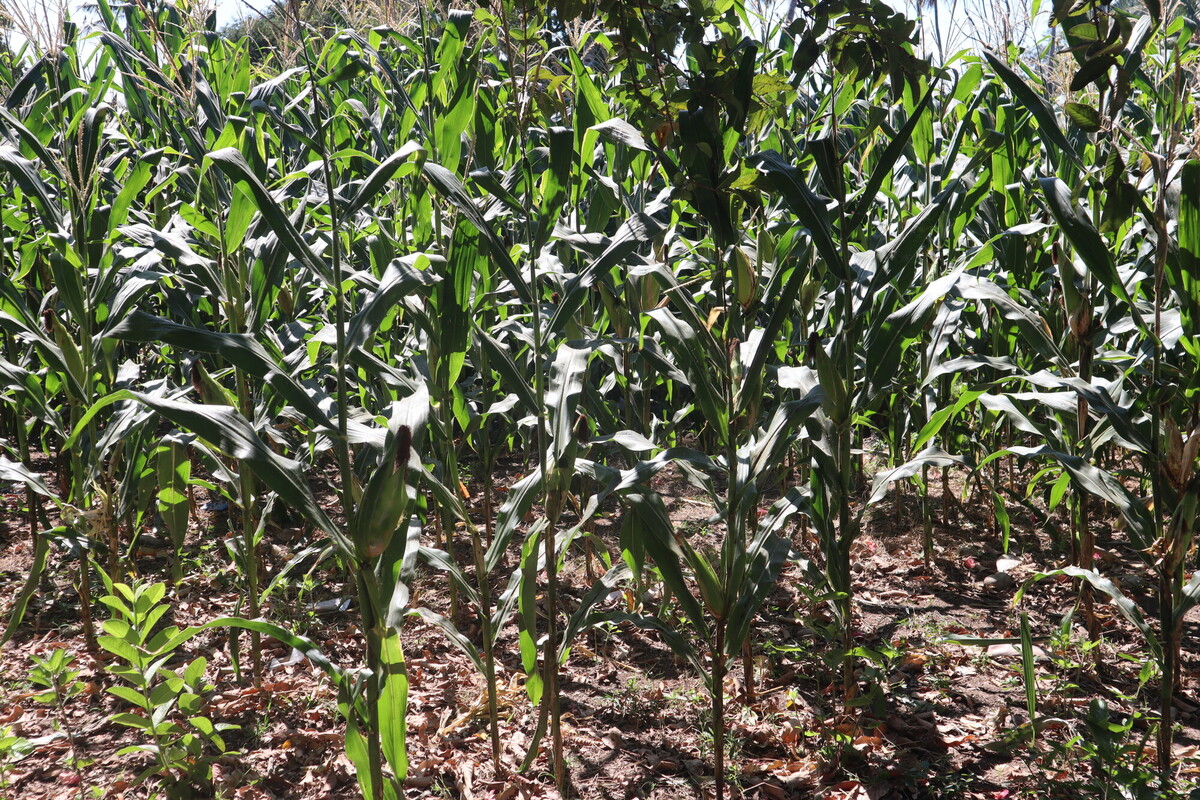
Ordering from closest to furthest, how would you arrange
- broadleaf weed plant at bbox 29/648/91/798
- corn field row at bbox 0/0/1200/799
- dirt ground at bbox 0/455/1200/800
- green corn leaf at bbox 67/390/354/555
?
green corn leaf at bbox 67/390/354/555 < corn field row at bbox 0/0/1200/799 < broadleaf weed plant at bbox 29/648/91/798 < dirt ground at bbox 0/455/1200/800

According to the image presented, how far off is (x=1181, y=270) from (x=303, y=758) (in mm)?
2478

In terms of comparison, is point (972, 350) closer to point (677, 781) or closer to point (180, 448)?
point (677, 781)

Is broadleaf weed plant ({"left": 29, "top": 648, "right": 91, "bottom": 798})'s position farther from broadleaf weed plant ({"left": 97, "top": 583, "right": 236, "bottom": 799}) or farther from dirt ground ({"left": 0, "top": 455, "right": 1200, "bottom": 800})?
broadleaf weed plant ({"left": 97, "top": 583, "right": 236, "bottom": 799})

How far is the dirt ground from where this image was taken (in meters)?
2.14

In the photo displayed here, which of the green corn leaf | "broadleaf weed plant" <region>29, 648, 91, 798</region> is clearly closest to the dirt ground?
"broadleaf weed plant" <region>29, 648, 91, 798</region>

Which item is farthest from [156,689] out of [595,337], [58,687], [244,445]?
[595,337]

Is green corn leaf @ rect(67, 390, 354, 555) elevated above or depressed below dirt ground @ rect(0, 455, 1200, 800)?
above

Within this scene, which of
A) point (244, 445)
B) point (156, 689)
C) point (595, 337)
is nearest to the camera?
point (244, 445)

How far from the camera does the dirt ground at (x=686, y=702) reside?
2.14 meters

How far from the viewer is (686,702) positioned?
252 cm

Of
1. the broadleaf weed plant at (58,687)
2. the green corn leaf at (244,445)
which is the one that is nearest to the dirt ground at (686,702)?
the broadleaf weed plant at (58,687)

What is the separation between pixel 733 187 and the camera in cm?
190

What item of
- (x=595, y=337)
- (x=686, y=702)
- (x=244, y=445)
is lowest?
(x=686, y=702)

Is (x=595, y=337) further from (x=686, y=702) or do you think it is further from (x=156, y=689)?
(x=156, y=689)
